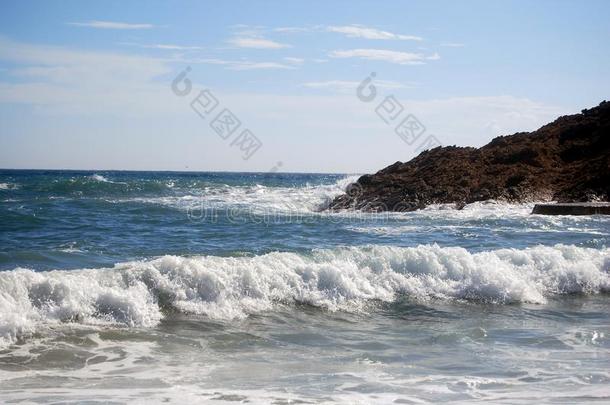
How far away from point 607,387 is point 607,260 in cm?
649

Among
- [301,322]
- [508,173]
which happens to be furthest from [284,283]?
[508,173]

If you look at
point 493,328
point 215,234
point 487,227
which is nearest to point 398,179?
point 487,227

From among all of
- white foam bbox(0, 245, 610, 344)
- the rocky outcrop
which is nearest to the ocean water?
white foam bbox(0, 245, 610, 344)

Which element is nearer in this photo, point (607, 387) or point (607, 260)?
point (607, 387)

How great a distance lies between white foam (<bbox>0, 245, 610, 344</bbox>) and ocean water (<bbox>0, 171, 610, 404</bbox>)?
22 millimetres

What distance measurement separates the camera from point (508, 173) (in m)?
25.2

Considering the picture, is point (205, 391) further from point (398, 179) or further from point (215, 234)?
point (398, 179)

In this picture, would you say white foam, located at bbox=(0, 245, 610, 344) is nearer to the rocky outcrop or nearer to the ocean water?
the ocean water

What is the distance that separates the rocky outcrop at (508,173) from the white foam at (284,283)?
11.4 meters

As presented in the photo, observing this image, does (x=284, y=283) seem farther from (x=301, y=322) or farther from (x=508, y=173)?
(x=508, y=173)

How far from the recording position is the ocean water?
5844mm

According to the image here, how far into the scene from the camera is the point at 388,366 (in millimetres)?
6500

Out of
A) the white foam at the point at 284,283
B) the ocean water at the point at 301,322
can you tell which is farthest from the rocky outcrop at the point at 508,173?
the white foam at the point at 284,283

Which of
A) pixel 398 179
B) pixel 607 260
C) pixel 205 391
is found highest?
pixel 398 179
